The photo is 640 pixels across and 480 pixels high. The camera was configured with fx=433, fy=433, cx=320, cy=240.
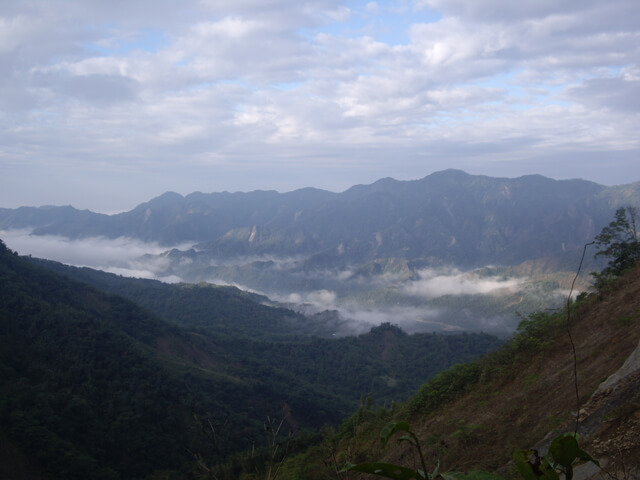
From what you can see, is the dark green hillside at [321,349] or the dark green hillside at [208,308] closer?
the dark green hillside at [321,349]

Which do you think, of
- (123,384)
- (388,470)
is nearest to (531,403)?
(388,470)

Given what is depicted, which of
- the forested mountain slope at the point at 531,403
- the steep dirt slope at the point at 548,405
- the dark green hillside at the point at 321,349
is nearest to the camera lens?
the steep dirt slope at the point at 548,405

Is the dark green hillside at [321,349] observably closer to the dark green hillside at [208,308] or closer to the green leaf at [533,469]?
the dark green hillside at [208,308]

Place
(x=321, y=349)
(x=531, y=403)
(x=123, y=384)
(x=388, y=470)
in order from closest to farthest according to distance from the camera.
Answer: (x=388, y=470), (x=531, y=403), (x=123, y=384), (x=321, y=349)

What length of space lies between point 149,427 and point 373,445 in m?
36.0

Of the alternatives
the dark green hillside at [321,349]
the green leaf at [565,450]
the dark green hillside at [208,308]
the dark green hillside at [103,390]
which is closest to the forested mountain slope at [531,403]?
the green leaf at [565,450]

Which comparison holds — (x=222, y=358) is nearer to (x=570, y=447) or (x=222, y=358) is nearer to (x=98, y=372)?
(x=98, y=372)

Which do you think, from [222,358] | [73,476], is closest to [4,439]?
[73,476]

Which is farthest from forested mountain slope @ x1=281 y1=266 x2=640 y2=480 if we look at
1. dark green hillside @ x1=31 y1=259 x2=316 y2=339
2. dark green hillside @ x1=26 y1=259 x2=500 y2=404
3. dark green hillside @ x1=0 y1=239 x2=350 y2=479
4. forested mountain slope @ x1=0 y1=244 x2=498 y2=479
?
dark green hillside @ x1=31 y1=259 x2=316 y2=339

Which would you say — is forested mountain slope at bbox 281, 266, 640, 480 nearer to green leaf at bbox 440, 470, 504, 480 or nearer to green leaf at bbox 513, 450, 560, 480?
green leaf at bbox 513, 450, 560, 480

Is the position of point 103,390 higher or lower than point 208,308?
higher

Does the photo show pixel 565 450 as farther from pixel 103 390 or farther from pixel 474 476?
pixel 103 390

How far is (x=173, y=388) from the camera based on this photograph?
54.3 meters

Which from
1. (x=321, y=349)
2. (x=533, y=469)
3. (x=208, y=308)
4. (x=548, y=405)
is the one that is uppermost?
(x=533, y=469)
